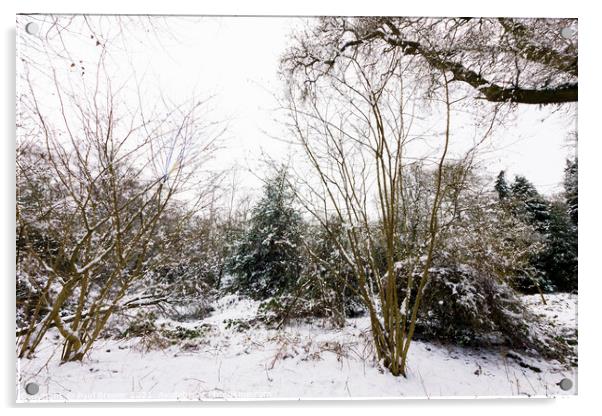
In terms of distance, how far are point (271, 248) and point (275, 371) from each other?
2.72 feet

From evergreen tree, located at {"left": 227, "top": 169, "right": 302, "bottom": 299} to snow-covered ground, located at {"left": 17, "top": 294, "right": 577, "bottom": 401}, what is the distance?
1.16 feet

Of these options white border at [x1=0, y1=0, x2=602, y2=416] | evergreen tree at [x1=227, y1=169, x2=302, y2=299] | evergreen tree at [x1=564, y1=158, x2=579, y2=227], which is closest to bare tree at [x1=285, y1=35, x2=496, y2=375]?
evergreen tree at [x1=227, y1=169, x2=302, y2=299]

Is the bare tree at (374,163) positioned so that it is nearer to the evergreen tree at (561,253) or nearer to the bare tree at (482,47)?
the bare tree at (482,47)

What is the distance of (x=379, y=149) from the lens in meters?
1.88

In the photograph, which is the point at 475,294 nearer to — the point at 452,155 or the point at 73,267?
the point at 452,155

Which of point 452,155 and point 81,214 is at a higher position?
point 452,155

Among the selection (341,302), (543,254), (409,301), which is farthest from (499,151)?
(341,302)

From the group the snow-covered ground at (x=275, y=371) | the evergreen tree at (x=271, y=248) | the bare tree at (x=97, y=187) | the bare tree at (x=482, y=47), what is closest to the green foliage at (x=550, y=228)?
the snow-covered ground at (x=275, y=371)

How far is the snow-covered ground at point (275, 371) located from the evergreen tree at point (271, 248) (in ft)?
1.16

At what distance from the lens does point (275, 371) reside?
164cm
